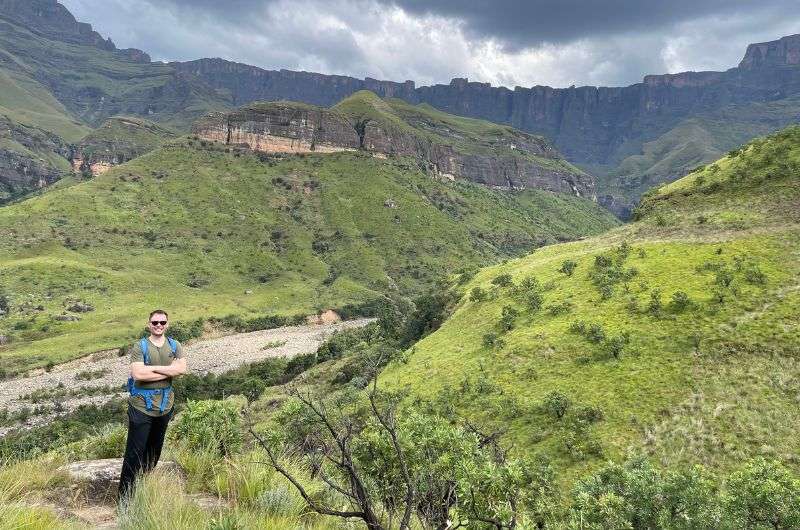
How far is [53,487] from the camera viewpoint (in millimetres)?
6754

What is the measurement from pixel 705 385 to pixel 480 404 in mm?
11676

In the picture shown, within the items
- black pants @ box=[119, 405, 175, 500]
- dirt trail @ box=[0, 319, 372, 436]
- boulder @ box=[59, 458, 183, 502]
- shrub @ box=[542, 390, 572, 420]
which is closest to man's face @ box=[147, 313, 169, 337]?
black pants @ box=[119, 405, 175, 500]

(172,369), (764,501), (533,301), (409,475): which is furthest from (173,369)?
(533,301)

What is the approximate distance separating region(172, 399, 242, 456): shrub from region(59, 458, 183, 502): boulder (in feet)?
3.21

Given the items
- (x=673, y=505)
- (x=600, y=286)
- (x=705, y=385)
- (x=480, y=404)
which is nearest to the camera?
(x=673, y=505)

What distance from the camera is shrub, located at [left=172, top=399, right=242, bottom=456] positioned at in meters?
8.79

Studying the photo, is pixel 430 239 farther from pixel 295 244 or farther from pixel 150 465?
pixel 150 465

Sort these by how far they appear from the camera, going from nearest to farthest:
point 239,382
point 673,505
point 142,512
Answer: point 142,512 < point 673,505 < point 239,382

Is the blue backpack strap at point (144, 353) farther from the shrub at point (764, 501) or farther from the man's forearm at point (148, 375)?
the shrub at point (764, 501)

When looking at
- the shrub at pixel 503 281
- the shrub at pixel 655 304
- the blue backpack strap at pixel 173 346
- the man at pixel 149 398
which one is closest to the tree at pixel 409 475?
the man at pixel 149 398

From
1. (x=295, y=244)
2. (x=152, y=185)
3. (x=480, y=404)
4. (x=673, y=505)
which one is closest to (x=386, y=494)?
(x=673, y=505)

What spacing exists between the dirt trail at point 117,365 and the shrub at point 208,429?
211ft

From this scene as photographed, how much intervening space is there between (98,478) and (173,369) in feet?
6.88

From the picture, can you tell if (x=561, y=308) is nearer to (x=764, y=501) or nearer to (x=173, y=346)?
(x=764, y=501)
